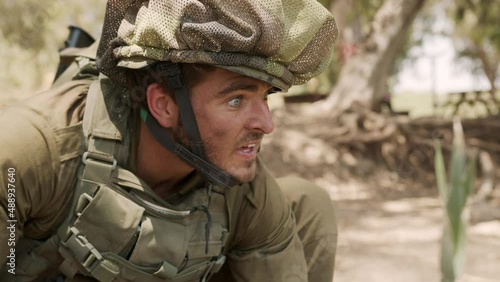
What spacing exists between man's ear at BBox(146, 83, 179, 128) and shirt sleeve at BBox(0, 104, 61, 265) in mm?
307

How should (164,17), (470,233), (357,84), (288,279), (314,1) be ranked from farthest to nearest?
(357,84), (470,233), (288,279), (314,1), (164,17)

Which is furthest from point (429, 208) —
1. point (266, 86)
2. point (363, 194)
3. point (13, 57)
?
point (13, 57)

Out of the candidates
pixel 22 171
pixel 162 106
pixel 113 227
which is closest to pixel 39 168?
pixel 22 171

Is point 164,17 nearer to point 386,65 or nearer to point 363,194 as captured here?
point 363,194

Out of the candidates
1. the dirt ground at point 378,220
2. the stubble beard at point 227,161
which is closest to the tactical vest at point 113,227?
the stubble beard at point 227,161

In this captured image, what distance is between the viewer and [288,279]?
2.24m

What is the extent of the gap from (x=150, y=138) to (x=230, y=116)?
11.8 inches

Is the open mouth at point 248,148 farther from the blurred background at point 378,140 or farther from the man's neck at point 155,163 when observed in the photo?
the blurred background at point 378,140

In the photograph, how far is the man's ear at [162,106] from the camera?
6.27 ft

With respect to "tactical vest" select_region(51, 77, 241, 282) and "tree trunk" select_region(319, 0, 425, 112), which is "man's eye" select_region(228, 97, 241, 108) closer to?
"tactical vest" select_region(51, 77, 241, 282)

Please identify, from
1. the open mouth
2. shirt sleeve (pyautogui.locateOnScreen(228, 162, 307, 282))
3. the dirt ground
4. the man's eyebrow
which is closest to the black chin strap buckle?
the man's eyebrow

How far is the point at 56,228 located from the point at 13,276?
0.19 m

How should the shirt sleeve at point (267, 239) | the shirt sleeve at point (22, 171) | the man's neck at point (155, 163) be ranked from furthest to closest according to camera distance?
the shirt sleeve at point (267, 239), the man's neck at point (155, 163), the shirt sleeve at point (22, 171)

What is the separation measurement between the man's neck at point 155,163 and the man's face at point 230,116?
0.18 metres
